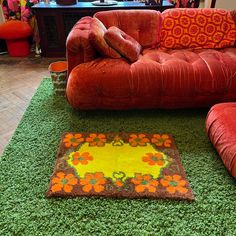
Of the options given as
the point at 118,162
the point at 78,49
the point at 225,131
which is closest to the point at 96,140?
the point at 118,162

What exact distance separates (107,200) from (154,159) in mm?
437

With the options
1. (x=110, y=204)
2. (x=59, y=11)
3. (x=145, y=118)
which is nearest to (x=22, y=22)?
(x=59, y=11)

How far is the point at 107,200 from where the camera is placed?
1.34 m

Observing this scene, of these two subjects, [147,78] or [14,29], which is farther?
[14,29]

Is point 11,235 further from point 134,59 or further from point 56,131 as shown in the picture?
point 134,59

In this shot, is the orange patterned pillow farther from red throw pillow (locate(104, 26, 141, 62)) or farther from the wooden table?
the wooden table

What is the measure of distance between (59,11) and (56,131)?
1.83 meters

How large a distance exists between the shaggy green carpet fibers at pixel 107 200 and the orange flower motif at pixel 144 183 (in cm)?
7

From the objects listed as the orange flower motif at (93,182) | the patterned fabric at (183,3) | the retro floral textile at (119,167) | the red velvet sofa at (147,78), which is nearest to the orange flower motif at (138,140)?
the retro floral textile at (119,167)

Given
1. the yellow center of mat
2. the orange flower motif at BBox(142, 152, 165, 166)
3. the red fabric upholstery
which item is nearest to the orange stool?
the red fabric upholstery

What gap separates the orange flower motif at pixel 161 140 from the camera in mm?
1747

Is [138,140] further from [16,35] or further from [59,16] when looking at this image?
[16,35]

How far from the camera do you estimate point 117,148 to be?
5.57 ft

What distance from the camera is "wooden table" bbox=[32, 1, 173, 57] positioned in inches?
118
